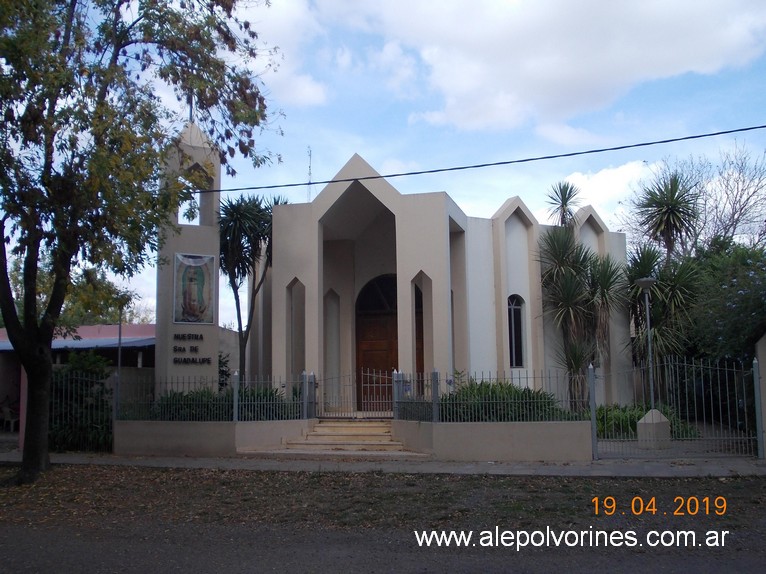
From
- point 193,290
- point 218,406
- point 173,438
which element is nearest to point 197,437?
point 173,438

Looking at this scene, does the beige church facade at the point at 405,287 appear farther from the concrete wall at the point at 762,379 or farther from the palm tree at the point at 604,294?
the concrete wall at the point at 762,379

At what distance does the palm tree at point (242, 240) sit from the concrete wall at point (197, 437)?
3874mm

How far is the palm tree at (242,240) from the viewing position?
65.4 feet

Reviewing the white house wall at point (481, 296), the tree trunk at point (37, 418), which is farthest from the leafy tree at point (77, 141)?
the white house wall at point (481, 296)

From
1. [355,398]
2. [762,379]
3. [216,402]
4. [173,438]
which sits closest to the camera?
[762,379]

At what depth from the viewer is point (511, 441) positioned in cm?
1425

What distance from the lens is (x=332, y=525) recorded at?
30.8ft

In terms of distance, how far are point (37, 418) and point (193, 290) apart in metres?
6.18

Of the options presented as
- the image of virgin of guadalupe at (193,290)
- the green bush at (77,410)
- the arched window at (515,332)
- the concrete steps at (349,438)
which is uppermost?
the image of virgin of guadalupe at (193,290)

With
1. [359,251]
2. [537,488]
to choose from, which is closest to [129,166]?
[537,488]

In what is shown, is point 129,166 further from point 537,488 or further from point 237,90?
point 537,488

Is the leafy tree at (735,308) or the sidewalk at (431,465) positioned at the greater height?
the leafy tree at (735,308)

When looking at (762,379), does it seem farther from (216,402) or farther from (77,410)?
(77,410)

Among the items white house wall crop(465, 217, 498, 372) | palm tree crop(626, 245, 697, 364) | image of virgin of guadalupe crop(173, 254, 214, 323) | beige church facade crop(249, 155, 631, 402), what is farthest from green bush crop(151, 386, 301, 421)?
palm tree crop(626, 245, 697, 364)
